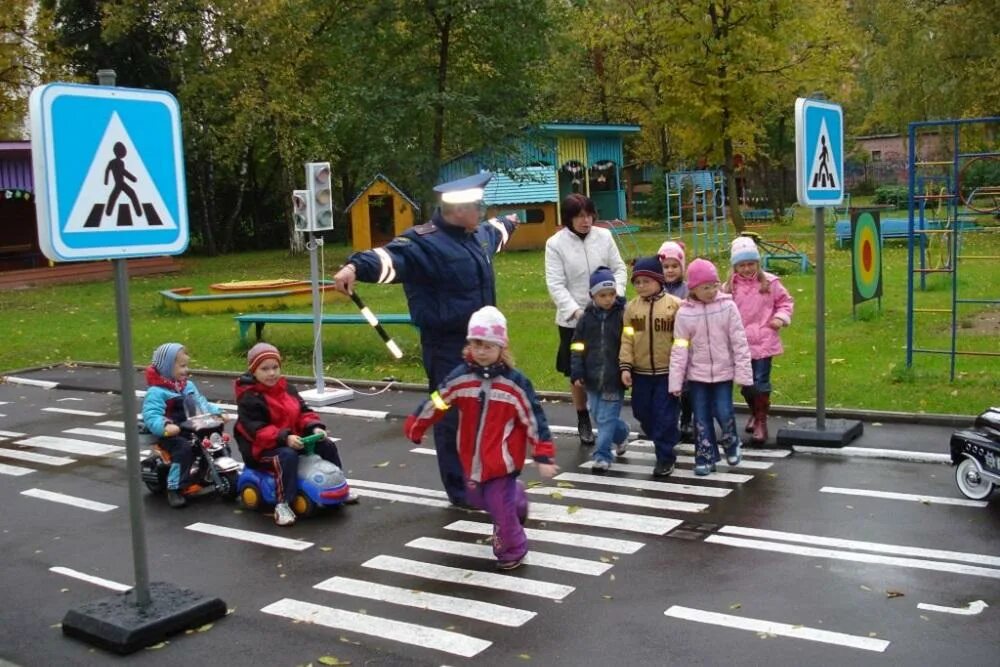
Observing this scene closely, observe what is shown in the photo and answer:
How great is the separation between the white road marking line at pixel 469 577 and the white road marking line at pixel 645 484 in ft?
6.38

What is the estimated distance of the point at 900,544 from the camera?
245 inches

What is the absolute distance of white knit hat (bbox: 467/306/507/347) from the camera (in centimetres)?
623

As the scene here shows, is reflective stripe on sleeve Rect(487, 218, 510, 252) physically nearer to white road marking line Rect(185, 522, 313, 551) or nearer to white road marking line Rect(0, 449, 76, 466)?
white road marking line Rect(185, 522, 313, 551)

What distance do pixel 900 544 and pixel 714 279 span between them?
8.19ft

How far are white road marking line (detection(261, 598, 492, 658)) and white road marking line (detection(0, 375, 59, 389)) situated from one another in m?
10.0

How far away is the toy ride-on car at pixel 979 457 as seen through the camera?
6742 millimetres

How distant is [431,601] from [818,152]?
16.3ft

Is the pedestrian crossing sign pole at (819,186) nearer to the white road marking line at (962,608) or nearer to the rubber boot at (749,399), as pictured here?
the rubber boot at (749,399)

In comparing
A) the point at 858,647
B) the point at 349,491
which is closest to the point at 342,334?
the point at 349,491

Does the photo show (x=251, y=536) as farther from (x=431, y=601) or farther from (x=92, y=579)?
(x=431, y=601)

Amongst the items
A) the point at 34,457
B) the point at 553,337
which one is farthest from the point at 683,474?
the point at 553,337

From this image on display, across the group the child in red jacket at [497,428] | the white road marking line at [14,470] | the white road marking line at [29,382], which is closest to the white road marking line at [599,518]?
the child in red jacket at [497,428]

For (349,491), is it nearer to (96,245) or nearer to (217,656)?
(217,656)

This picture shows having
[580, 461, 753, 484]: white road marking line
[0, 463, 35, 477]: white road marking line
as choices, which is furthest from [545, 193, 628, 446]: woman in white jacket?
[0, 463, 35, 477]: white road marking line
